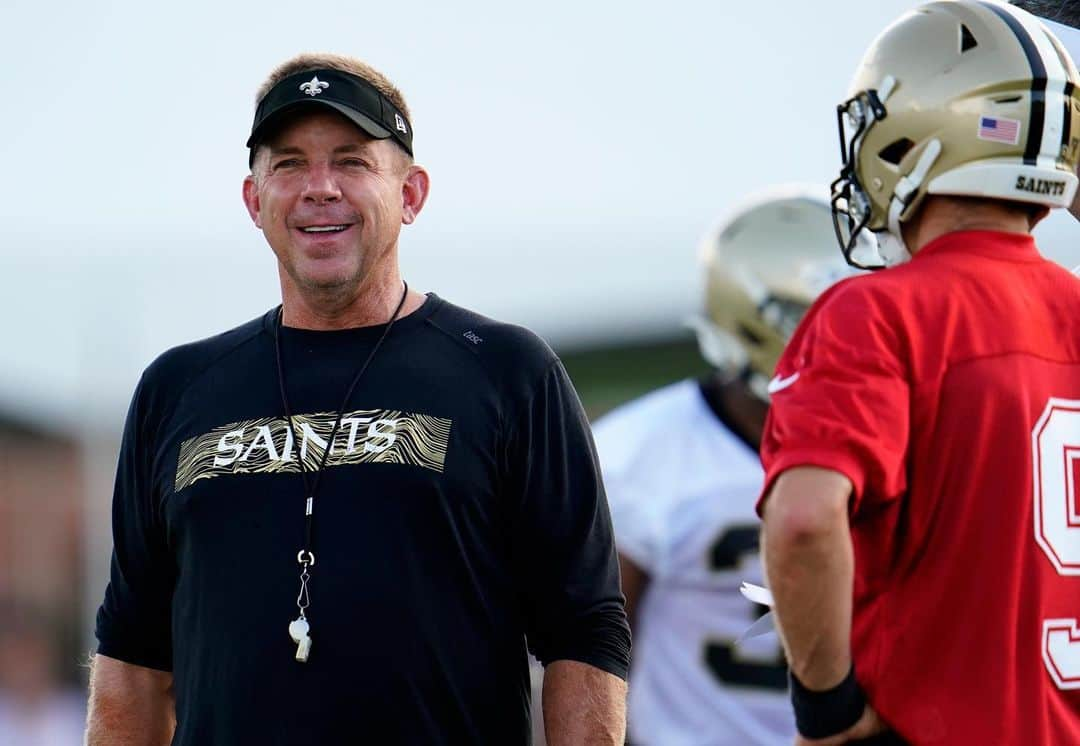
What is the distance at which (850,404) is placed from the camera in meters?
3.12

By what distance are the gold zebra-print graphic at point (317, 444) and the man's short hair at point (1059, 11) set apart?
1606mm

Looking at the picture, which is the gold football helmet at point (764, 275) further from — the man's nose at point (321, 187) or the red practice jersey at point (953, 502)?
→ the red practice jersey at point (953, 502)

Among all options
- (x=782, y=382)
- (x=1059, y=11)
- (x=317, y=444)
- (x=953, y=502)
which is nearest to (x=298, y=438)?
(x=317, y=444)

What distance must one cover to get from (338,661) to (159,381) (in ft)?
2.82

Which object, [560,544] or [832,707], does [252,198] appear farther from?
[832,707]

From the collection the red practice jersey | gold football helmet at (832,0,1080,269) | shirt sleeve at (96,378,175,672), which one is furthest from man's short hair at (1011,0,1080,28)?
shirt sleeve at (96,378,175,672)

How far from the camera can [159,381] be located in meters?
4.43

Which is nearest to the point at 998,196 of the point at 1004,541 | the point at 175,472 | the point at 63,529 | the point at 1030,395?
the point at 1030,395

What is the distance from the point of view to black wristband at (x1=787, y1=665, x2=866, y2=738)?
10.4 ft

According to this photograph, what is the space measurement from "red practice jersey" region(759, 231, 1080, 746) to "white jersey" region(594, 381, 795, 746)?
3114 mm

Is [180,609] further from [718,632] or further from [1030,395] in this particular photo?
[718,632]

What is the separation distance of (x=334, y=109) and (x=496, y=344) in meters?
0.63

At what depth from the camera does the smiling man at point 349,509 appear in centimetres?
399

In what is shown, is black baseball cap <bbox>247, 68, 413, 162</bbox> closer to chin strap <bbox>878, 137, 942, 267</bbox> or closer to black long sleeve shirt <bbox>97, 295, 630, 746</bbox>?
black long sleeve shirt <bbox>97, 295, 630, 746</bbox>
